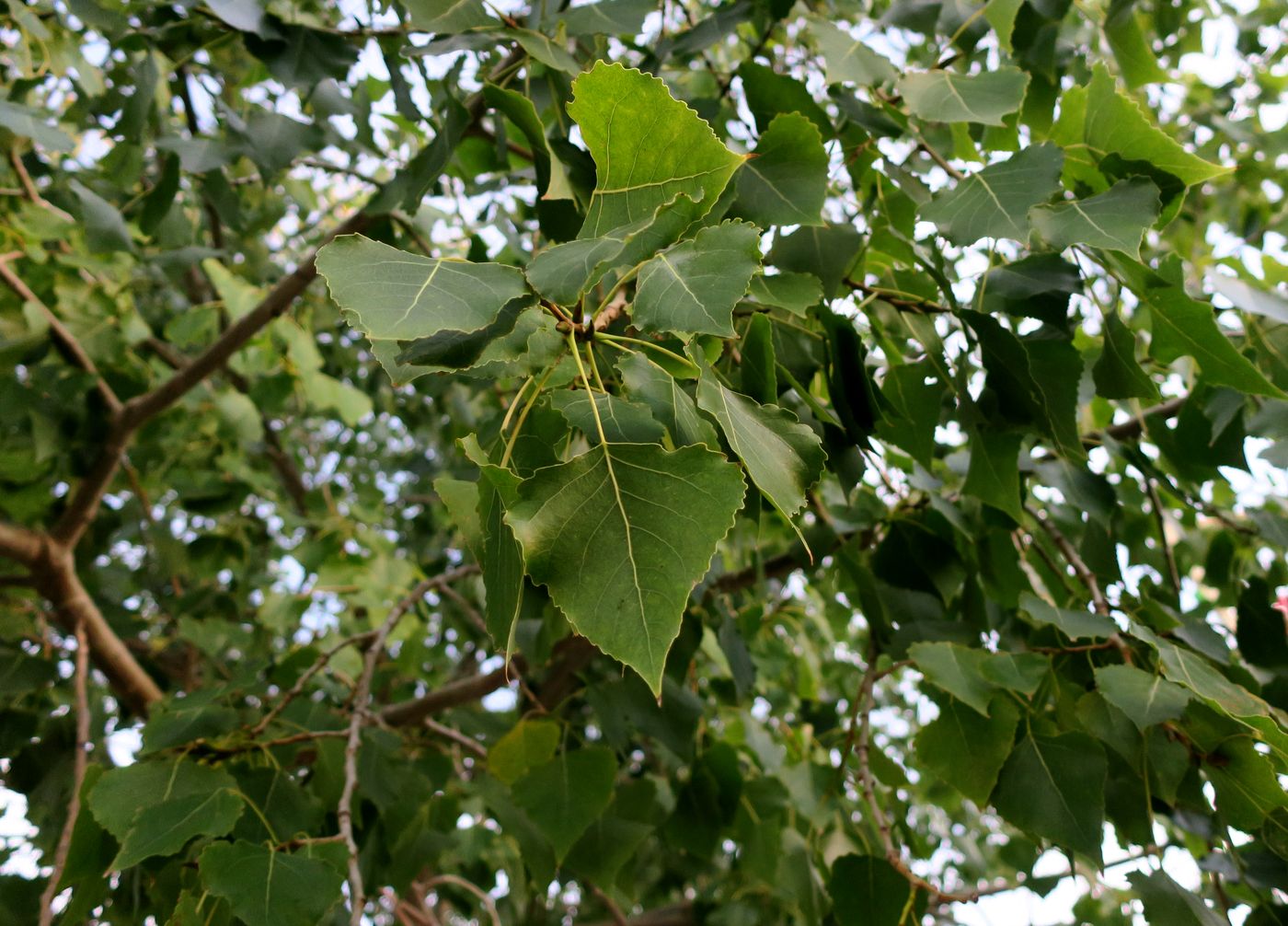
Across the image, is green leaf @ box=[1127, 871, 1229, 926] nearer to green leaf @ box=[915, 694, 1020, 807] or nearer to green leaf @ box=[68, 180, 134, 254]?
green leaf @ box=[915, 694, 1020, 807]

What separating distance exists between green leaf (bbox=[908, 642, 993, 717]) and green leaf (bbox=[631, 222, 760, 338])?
41 centimetres

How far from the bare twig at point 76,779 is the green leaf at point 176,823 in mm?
137

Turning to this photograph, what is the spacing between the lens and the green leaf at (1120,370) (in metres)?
0.86

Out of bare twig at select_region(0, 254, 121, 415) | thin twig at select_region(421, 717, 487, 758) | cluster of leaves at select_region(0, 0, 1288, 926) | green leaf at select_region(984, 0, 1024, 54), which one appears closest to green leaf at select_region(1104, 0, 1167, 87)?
cluster of leaves at select_region(0, 0, 1288, 926)

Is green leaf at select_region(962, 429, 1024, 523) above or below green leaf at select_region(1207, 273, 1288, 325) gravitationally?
below

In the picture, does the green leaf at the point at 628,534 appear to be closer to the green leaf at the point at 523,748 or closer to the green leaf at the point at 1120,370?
the green leaf at the point at 1120,370

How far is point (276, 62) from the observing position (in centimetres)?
105

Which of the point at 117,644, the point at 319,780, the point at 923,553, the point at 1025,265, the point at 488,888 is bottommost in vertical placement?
the point at 488,888

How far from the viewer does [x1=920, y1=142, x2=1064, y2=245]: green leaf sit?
2.52 feet

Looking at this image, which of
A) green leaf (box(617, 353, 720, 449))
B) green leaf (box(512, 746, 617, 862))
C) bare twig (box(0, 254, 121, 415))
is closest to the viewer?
green leaf (box(617, 353, 720, 449))

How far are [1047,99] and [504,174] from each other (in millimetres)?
710

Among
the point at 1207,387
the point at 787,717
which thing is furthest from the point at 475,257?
the point at 787,717

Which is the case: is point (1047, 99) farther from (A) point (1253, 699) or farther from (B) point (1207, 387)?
(A) point (1253, 699)

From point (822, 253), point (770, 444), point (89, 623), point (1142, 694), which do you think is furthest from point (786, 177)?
point (89, 623)
